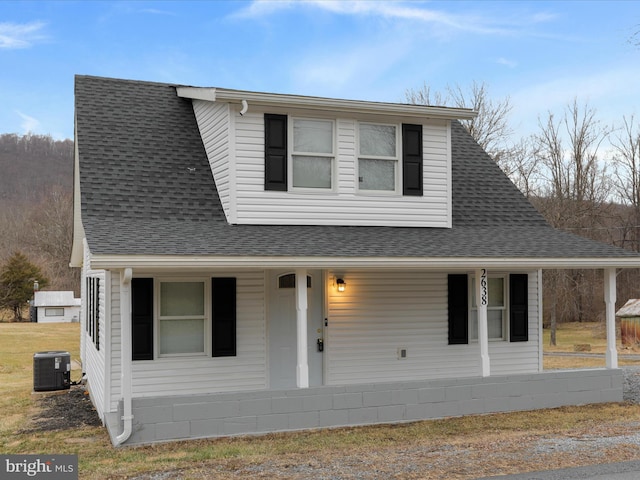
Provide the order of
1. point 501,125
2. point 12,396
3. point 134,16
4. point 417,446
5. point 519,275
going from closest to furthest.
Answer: point 417,446, point 519,275, point 12,396, point 501,125, point 134,16

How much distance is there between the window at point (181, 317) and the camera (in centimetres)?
1030

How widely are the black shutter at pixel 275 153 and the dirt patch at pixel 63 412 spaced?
15.7ft

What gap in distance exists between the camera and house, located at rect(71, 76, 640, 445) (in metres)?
9.64

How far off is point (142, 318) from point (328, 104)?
15.2 ft

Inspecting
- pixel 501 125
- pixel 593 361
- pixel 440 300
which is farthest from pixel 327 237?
pixel 501 125

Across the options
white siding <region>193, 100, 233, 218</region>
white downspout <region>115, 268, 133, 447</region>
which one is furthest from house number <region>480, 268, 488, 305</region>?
white downspout <region>115, 268, 133, 447</region>

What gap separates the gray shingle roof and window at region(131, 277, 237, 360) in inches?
35.2

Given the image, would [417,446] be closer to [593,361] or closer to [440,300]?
[440,300]

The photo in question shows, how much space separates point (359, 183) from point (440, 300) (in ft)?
8.44

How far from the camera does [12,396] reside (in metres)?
13.7

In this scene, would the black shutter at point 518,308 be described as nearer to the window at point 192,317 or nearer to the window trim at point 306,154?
the window trim at point 306,154

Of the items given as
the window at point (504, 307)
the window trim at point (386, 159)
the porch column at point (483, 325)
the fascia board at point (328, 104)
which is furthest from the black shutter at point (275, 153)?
the window at point (504, 307)

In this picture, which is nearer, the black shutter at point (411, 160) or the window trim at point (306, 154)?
the window trim at point (306, 154)

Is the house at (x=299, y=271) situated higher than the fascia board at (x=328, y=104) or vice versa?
the fascia board at (x=328, y=104)
